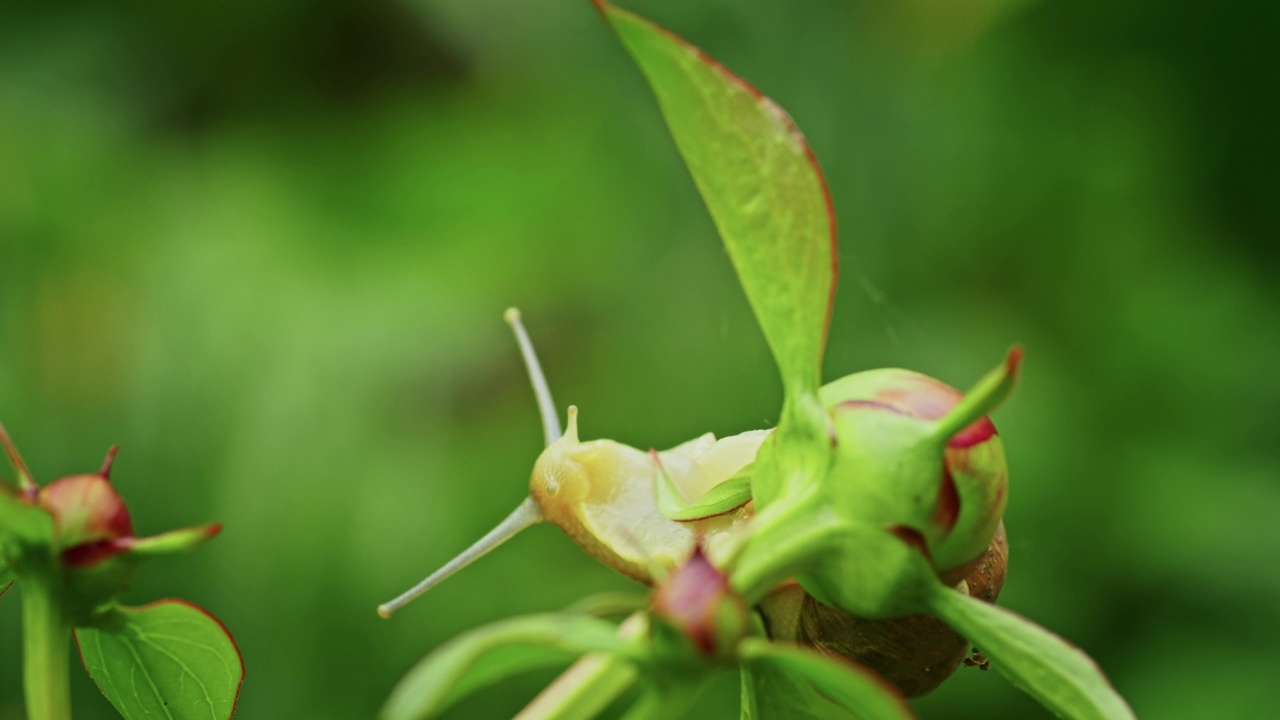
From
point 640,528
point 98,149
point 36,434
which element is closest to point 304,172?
point 98,149

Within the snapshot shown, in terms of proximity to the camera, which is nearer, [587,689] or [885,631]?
[587,689]

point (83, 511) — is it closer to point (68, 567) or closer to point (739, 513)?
point (68, 567)

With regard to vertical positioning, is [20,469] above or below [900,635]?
above

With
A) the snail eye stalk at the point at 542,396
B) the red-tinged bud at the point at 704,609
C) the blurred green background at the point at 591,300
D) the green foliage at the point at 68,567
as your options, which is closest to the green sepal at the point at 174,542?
the green foliage at the point at 68,567

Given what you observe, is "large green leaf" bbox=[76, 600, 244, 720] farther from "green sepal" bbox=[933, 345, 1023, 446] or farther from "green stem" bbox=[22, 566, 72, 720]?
"green sepal" bbox=[933, 345, 1023, 446]

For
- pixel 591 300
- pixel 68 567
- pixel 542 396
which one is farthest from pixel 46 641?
pixel 591 300

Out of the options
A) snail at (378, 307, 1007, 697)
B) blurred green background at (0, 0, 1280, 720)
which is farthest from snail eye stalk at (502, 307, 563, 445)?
blurred green background at (0, 0, 1280, 720)
